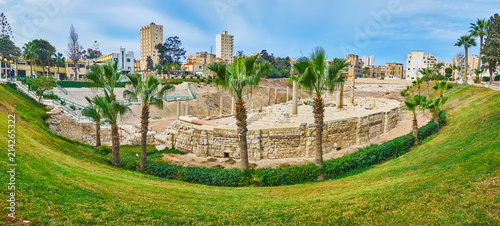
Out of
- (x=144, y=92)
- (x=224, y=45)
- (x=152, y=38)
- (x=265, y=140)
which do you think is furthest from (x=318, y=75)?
(x=224, y=45)

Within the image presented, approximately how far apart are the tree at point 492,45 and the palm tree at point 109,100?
50.2 meters

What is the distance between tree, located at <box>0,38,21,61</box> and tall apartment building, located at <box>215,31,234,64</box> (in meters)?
102

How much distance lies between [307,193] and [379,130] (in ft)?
50.6

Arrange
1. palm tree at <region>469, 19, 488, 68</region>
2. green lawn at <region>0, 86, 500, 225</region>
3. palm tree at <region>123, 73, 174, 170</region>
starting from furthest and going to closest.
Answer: palm tree at <region>469, 19, 488, 68</region> → palm tree at <region>123, 73, 174, 170</region> → green lawn at <region>0, 86, 500, 225</region>

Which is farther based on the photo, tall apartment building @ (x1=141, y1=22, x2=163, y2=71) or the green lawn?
tall apartment building @ (x1=141, y1=22, x2=163, y2=71)

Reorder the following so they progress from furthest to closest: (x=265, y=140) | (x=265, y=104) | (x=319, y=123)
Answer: (x=265, y=104) → (x=265, y=140) → (x=319, y=123)

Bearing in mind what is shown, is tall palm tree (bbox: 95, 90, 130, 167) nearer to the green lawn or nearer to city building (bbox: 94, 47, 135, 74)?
the green lawn

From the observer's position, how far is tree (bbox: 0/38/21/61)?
5672cm

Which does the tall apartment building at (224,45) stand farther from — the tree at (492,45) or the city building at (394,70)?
the tree at (492,45)

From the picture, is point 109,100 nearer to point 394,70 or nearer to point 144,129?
point 144,129

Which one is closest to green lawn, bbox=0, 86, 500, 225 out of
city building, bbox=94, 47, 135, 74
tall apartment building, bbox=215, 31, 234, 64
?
city building, bbox=94, 47, 135, 74

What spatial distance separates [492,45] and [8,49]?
88350 mm

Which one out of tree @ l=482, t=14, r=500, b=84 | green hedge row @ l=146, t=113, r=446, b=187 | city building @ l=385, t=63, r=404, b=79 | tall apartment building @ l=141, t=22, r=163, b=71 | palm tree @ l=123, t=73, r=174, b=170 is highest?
tall apartment building @ l=141, t=22, r=163, b=71

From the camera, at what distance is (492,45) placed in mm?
43281
